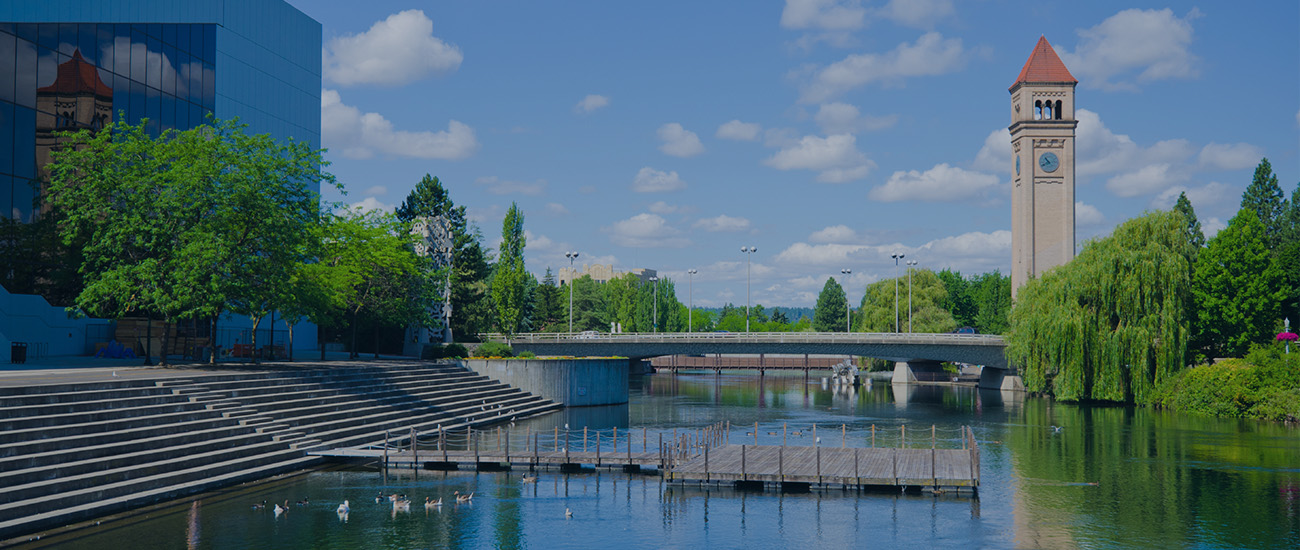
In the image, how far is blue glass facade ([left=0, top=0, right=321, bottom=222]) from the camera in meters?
50.7

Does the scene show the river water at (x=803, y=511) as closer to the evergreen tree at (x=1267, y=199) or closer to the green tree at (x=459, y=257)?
→ the green tree at (x=459, y=257)

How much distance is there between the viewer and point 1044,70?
342 feet

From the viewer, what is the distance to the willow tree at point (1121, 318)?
215ft

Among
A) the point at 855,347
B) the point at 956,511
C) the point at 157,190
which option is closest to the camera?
the point at 956,511

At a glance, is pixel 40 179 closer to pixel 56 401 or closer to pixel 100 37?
pixel 100 37

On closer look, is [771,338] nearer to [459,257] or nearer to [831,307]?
[459,257]

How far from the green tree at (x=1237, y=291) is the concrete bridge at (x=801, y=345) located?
15208 millimetres

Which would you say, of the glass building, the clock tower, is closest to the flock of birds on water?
the glass building

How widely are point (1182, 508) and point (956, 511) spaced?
7.24 meters

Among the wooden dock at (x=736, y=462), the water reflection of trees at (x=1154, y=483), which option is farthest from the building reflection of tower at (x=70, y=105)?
the water reflection of trees at (x=1154, y=483)

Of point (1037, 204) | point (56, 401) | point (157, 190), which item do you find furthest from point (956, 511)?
point (1037, 204)

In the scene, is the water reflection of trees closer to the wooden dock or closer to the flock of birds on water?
the wooden dock

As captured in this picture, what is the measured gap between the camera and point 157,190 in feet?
139

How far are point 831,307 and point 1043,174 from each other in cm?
8214
